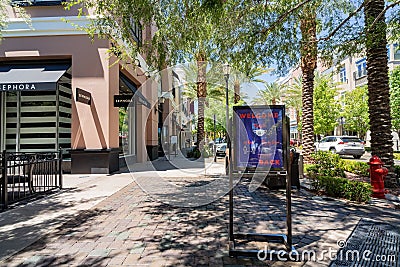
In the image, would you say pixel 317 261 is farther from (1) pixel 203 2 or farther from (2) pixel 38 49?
(2) pixel 38 49

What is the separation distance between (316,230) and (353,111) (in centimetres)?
2889

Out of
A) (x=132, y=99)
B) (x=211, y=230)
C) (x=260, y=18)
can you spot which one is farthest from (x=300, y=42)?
(x=132, y=99)

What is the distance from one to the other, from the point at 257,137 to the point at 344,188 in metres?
3.81

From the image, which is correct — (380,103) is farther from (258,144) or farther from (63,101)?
(63,101)

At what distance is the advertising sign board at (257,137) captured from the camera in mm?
3928

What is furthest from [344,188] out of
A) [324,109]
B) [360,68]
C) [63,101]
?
[360,68]

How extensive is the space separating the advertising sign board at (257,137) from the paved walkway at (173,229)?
3.88ft

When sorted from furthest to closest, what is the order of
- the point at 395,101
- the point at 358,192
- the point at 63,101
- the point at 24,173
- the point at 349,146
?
the point at 395,101 < the point at 349,146 < the point at 63,101 < the point at 24,173 < the point at 358,192

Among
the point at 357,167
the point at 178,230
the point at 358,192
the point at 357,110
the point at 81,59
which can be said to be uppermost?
the point at 81,59

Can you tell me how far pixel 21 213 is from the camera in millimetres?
5645

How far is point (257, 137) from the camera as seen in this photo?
3.99 metres

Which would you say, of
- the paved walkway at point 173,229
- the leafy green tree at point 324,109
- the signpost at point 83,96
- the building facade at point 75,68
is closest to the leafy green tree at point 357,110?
the leafy green tree at point 324,109

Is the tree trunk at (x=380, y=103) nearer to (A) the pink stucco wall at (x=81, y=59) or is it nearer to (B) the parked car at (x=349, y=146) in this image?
(A) the pink stucco wall at (x=81, y=59)

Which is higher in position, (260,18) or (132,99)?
(260,18)
